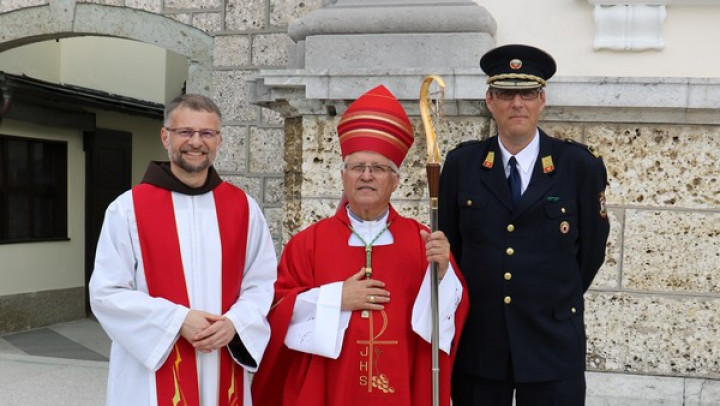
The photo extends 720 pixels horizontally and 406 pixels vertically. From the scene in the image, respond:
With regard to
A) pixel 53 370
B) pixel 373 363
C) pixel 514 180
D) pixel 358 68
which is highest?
pixel 358 68

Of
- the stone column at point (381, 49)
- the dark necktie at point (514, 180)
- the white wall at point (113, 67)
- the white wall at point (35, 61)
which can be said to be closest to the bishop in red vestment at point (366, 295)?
the dark necktie at point (514, 180)

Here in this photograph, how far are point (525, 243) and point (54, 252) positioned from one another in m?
8.87

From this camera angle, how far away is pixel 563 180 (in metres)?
2.79

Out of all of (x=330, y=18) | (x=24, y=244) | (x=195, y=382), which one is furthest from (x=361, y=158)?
(x=24, y=244)

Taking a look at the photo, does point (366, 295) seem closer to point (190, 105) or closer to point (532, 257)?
point (532, 257)

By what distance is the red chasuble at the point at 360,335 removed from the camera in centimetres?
273

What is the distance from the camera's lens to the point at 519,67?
2.74 meters

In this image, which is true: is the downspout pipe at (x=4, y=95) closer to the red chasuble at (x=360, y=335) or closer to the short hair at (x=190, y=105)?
the short hair at (x=190, y=105)

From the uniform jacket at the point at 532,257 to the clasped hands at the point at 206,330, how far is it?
851 millimetres

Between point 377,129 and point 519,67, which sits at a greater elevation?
point 519,67

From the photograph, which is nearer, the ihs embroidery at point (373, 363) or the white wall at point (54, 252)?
the ihs embroidery at point (373, 363)

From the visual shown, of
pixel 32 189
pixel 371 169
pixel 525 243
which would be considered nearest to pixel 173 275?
pixel 371 169

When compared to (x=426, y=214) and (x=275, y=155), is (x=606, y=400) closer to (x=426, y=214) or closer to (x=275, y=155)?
(x=426, y=214)

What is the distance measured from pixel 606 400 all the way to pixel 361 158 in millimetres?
2188
